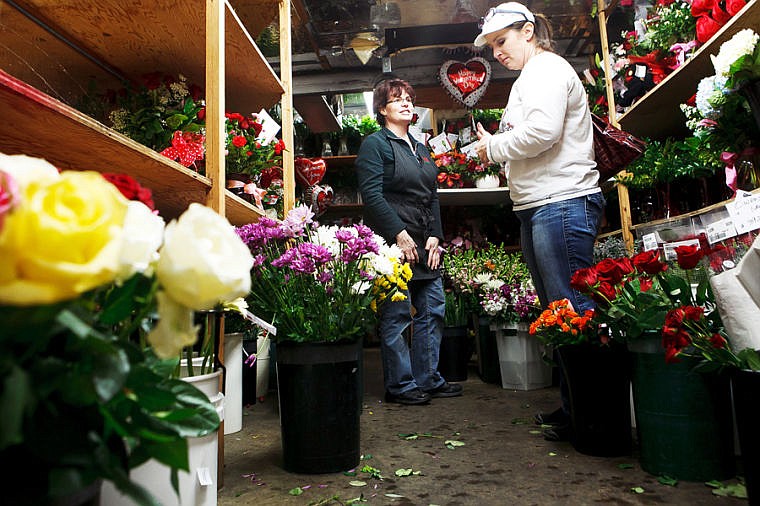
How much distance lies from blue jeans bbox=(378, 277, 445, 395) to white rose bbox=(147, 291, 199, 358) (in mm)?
2071

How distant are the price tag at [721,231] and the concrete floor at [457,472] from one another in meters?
0.81

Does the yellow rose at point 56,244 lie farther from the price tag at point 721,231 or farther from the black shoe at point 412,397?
the black shoe at point 412,397

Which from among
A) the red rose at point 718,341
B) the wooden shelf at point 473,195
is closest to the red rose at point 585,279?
the red rose at point 718,341

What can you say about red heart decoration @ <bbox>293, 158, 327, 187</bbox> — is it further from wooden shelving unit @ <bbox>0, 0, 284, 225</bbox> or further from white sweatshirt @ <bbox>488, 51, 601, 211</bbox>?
white sweatshirt @ <bbox>488, 51, 601, 211</bbox>

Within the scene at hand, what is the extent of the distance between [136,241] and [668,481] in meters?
1.47

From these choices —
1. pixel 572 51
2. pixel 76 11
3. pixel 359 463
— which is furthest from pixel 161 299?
pixel 572 51

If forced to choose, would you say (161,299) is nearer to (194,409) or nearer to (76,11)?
(194,409)

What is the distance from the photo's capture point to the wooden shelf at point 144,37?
1569 millimetres

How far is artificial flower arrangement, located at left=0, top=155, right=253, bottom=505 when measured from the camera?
14.6 inches

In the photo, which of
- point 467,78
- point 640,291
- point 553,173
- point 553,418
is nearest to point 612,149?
point 553,173

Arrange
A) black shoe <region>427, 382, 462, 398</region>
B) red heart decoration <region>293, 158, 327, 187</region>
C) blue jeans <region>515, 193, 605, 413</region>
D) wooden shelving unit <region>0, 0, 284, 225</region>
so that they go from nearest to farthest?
wooden shelving unit <region>0, 0, 284, 225</region> → blue jeans <region>515, 193, 605, 413</region> → black shoe <region>427, 382, 462, 398</region> → red heart decoration <region>293, 158, 327, 187</region>

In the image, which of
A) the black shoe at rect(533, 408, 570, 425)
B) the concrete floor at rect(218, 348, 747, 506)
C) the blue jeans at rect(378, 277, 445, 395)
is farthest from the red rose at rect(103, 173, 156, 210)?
the blue jeans at rect(378, 277, 445, 395)

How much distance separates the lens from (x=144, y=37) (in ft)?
5.76

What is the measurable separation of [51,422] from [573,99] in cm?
190
